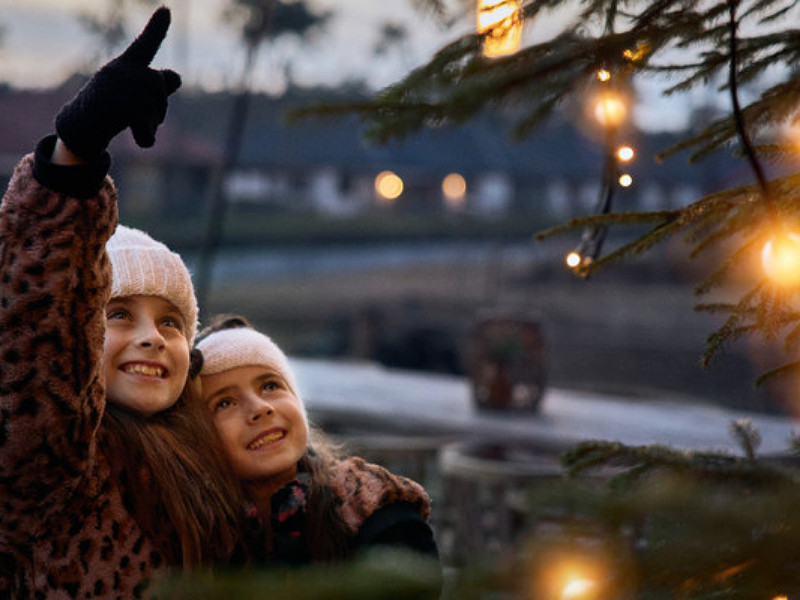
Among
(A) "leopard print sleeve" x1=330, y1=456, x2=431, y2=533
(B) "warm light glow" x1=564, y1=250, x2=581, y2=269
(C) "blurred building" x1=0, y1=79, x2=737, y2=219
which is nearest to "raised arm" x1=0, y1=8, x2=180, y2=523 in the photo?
(A) "leopard print sleeve" x1=330, y1=456, x2=431, y2=533

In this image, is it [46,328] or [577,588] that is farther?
[46,328]

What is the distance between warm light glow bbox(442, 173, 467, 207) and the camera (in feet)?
135

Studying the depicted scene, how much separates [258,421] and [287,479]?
0.12 metres

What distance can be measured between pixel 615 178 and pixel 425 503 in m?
0.63

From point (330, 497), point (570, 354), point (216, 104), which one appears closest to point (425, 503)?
point (330, 497)

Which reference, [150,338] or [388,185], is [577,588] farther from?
[388,185]


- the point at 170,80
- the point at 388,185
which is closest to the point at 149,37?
the point at 170,80

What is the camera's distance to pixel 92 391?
1.39 m

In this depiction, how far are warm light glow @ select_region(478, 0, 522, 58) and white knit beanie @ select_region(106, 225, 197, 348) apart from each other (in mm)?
672

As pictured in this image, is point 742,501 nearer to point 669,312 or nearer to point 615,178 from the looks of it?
point 615,178

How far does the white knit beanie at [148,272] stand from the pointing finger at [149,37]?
39 centimetres

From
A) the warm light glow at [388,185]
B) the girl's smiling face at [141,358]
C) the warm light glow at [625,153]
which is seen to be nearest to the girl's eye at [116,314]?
the girl's smiling face at [141,358]

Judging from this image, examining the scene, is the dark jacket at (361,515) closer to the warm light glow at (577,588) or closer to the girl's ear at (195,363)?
the girl's ear at (195,363)

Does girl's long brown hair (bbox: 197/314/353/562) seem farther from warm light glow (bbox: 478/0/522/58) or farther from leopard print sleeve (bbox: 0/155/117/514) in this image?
warm light glow (bbox: 478/0/522/58)
